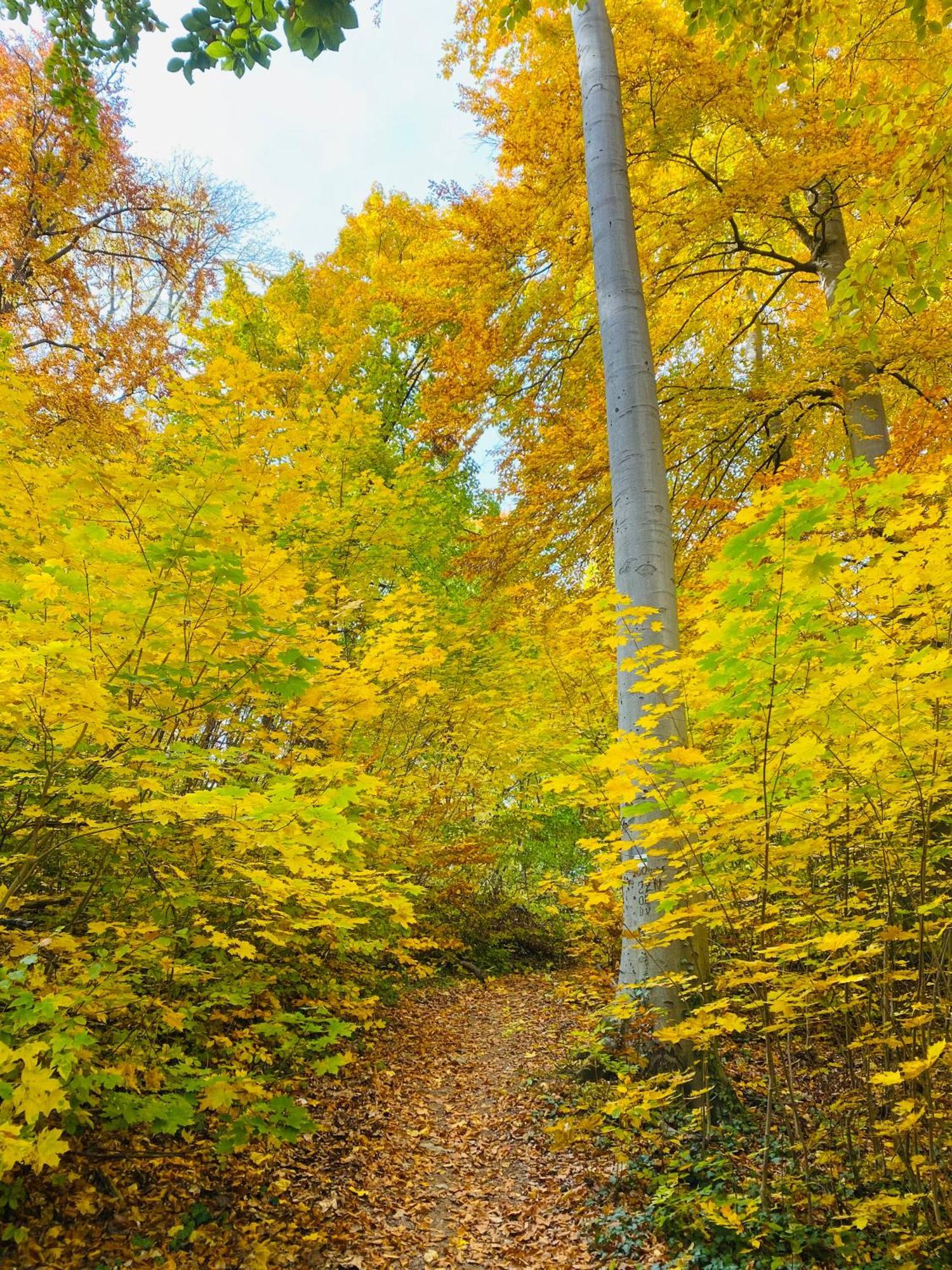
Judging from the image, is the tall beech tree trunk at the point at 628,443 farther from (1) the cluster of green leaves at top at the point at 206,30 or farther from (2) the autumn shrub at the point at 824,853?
(1) the cluster of green leaves at top at the point at 206,30

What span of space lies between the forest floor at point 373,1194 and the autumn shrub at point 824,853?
2.15ft

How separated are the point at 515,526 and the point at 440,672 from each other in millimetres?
2056

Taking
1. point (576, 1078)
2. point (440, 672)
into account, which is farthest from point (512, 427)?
point (576, 1078)

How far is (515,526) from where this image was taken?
575 cm

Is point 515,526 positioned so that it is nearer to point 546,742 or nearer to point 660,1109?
point 546,742

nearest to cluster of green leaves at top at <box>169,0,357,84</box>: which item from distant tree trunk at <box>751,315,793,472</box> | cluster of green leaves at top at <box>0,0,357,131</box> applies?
cluster of green leaves at top at <box>0,0,357,131</box>

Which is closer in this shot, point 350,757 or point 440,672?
point 350,757

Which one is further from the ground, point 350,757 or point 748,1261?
point 350,757

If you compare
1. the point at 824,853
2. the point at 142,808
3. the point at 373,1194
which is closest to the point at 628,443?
the point at 824,853

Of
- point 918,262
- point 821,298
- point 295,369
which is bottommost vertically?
point 918,262

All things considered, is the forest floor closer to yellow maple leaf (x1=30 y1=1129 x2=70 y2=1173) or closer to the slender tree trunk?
yellow maple leaf (x1=30 y1=1129 x2=70 y2=1173)

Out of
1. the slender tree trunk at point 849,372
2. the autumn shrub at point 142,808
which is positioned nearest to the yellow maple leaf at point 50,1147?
the autumn shrub at point 142,808

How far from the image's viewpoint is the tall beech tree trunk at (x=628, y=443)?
3.23m

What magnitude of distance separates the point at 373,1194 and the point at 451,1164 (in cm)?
55
